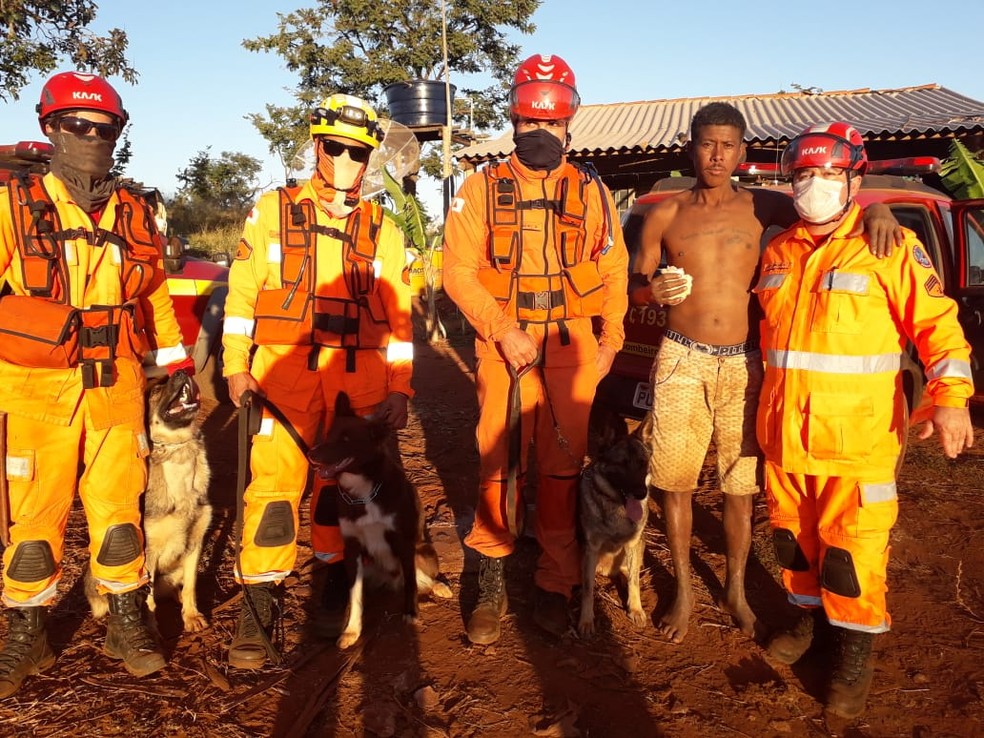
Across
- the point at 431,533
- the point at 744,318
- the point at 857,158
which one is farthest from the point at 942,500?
the point at 431,533

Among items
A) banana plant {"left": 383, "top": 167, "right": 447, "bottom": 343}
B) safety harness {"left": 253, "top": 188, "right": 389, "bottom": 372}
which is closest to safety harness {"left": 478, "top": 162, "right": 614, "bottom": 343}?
safety harness {"left": 253, "top": 188, "right": 389, "bottom": 372}

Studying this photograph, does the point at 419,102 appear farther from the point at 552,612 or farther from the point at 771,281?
the point at 552,612

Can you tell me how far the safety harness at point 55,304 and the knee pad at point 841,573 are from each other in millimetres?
3400

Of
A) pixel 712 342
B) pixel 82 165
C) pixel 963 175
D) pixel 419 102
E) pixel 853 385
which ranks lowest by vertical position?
pixel 853 385

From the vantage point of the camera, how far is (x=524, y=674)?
336 cm

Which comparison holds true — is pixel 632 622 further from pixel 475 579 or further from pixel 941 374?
pixel 941 374

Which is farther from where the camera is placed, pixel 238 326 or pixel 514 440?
pixel 514 440

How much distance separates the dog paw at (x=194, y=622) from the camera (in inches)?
146

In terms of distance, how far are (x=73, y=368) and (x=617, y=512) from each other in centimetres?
288

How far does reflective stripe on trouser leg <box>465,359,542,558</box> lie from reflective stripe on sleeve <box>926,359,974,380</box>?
180 cm

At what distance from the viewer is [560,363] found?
3572 mm

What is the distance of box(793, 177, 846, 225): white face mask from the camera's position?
3.13 metres

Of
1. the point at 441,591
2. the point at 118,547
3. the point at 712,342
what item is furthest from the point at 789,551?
the point at 118,547

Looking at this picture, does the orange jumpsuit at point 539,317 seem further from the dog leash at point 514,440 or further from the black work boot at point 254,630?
the black work boot at point 254,630
